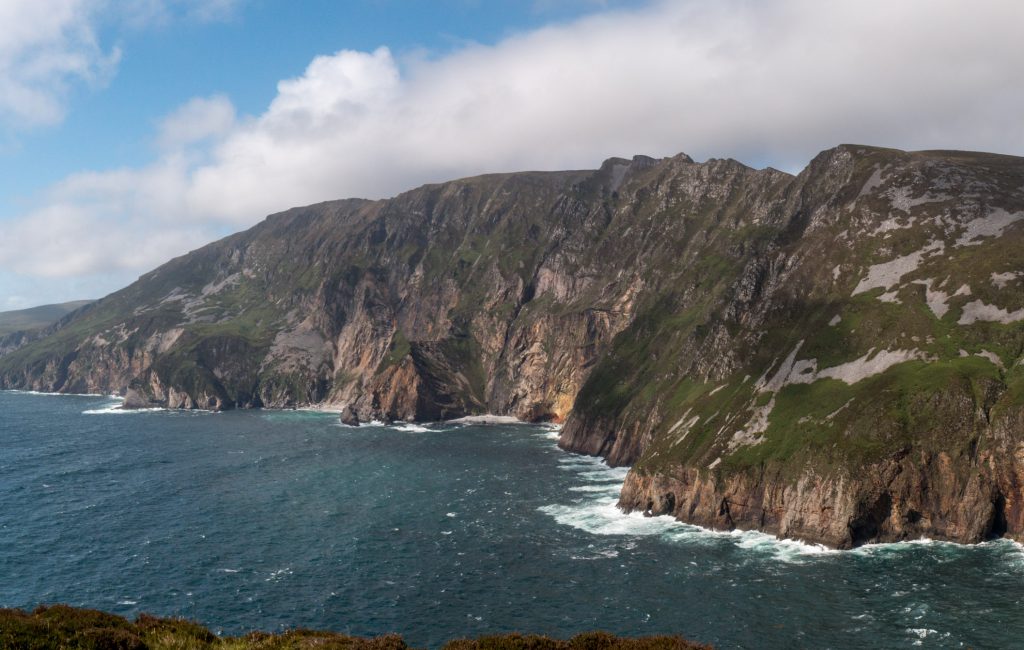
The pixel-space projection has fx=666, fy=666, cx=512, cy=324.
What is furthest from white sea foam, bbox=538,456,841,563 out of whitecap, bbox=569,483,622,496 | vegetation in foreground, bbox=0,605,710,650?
vegetation in foreground, bbox=0,605,710,650

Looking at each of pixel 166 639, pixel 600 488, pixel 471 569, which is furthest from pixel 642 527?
pixel 166 639

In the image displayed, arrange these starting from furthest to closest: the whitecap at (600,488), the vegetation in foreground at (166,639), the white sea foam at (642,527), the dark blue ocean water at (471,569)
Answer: the whitecap at (600,488) < the white sea foam at (642,527) < the dark blue ocean water at (471,569) < the vegetation in foreground at (166,639)

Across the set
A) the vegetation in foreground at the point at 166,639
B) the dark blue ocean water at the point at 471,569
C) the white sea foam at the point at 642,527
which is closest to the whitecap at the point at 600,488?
the white sea foam at the point at 642,527

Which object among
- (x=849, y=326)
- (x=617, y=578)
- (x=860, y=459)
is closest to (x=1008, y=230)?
(x=849, y=326)

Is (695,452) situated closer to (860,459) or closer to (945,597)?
(860,459)

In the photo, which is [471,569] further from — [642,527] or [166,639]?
[166,639]

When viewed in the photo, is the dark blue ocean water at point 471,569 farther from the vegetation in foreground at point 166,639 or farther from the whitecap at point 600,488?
the vegetation in foreground at point 166,639
